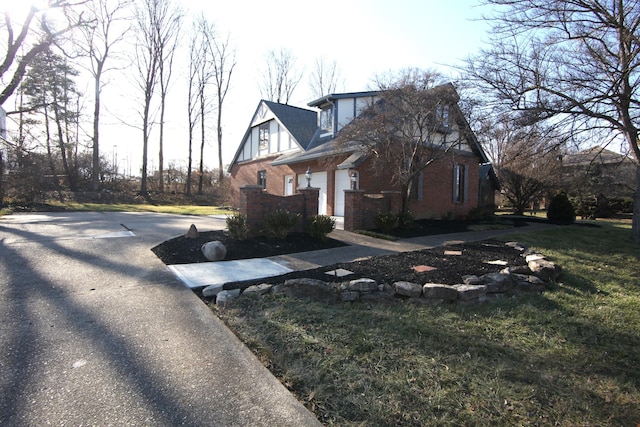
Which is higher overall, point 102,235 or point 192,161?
point 192,161

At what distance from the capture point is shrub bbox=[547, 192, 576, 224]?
15445mm

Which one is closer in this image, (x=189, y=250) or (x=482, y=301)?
(x=482, y=301)

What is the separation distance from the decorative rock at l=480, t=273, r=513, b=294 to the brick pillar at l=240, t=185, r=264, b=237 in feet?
17.5

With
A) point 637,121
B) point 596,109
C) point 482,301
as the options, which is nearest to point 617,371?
point 482,301

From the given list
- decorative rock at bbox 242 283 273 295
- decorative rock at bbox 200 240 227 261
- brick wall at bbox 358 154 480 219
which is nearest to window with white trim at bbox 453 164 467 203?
brick wall at bbox 358 154 480 219

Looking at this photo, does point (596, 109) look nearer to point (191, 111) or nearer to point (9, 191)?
point (9, 191)

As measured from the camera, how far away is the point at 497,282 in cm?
468

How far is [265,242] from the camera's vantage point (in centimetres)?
795

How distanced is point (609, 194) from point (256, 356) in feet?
70.1

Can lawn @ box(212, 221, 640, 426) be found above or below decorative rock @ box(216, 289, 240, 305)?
below

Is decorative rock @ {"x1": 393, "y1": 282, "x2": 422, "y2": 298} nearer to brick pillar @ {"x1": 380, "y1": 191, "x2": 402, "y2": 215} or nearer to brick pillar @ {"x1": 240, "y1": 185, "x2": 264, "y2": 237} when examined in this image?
brick pillar @ {"x1": 240, "y1": 185, "x2": 264, "y2": 237}

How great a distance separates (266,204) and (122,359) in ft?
19.6

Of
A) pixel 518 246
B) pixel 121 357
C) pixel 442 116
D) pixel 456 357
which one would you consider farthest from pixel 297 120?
pixel 456 357

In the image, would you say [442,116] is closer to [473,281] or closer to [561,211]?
[473,281]
